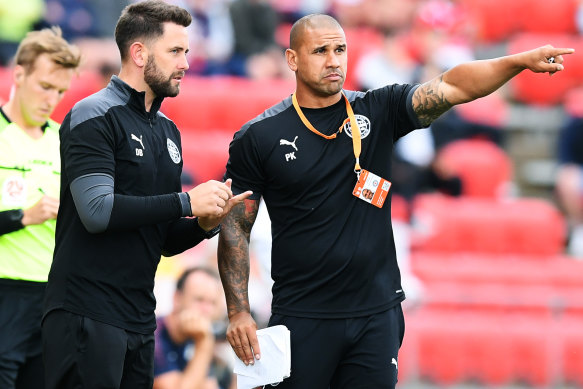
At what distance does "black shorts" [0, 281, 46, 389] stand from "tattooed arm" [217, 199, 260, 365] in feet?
A: 3.55

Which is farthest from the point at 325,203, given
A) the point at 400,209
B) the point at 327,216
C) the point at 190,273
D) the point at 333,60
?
the point at 400,209

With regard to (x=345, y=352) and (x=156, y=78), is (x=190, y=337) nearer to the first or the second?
(x=345, y=352)

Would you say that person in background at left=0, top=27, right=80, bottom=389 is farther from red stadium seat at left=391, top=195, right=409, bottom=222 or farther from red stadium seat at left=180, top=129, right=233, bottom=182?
red stadium seat at left=391, top=195, right=409, bottom=222

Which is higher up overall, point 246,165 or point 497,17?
point 497,17

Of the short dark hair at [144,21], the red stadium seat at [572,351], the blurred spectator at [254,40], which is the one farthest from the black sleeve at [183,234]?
the blurred spectator at [254,40]

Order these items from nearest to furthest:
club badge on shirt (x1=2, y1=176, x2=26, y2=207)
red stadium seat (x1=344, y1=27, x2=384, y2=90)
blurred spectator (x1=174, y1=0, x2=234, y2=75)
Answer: club badge on shirt (x1=2, y1=176, x2=26, y2=207) → red stadium seat (x1=344, y1=27, x2=384, y2=90) → blurred spectator (x1=174, y1=0, x2=234, y2=75)

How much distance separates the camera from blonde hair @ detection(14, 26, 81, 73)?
212 inches

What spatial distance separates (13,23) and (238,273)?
8.43 m

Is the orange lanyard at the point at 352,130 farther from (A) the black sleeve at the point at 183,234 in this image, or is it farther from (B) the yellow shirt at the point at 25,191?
(B) the yellow shirt at the point at 25,191

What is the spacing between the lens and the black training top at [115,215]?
424 centimetres

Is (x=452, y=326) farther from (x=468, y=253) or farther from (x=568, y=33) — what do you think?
(x=568, y=33)

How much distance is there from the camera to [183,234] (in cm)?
477

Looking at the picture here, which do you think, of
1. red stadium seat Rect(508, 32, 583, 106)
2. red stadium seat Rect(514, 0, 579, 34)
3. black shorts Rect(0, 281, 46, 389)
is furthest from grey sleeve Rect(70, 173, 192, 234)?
red stadium seat Rect(514, 0, 579, 34)

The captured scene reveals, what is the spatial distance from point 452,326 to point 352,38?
225 inches
